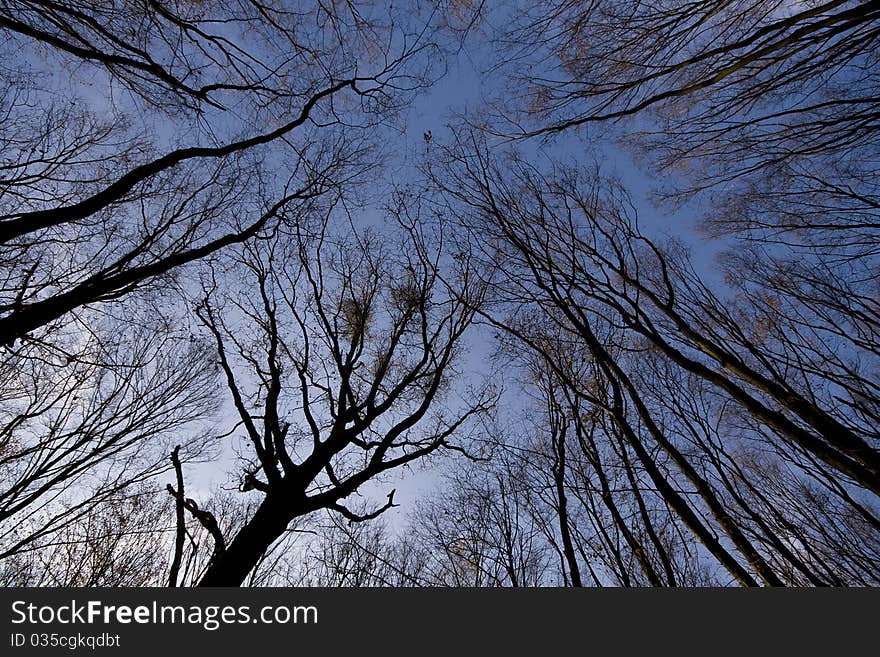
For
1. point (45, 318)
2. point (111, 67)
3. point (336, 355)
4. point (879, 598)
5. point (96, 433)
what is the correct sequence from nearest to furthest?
point (879, 598) < point (45, 318) < point (111, 67) < point (96, 433) < point (336, 355)

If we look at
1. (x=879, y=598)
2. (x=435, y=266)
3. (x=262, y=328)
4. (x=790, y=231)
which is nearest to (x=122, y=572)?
(x=262, y=328)

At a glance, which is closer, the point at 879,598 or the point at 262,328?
the point at 879,598

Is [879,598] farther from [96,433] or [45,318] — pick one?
[96,433]

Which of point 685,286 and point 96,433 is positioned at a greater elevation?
point 96,433

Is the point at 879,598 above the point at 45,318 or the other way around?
the other way around

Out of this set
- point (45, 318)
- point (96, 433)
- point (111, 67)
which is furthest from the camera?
point (96, 433)

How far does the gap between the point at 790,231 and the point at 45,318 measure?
838cm

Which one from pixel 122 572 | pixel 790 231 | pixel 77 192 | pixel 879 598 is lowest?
pixel 879 598

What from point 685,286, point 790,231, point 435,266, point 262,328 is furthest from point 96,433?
point 790,231

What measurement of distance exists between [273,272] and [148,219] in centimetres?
192

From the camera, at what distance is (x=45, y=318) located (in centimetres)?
341

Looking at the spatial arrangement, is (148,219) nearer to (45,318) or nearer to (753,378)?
(45,318)

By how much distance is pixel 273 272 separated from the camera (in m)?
6.88

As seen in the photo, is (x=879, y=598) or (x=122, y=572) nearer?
(x=879, y=598)
